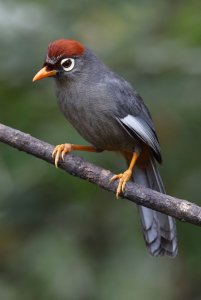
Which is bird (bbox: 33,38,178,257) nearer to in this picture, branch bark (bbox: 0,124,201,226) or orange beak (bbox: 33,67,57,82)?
orange beak (bbox: 33,67,57,82)

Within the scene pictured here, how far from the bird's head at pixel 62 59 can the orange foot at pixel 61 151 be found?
51 centimetres

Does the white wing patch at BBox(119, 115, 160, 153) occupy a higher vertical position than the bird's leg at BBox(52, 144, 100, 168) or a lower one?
higher

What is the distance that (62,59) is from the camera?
606cm

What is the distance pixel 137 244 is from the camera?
6.39 m

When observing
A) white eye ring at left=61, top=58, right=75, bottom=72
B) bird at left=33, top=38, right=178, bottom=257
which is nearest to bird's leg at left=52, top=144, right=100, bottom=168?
bird at left=33, top=38, right=178, bottom=257

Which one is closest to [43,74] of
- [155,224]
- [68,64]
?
[68,64]

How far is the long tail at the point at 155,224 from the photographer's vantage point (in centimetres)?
624

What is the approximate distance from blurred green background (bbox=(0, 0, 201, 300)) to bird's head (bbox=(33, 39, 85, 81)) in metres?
0.36

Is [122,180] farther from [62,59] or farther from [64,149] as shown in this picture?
[62,59]

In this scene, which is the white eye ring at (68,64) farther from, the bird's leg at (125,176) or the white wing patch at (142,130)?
the bird's leg at (125,176)

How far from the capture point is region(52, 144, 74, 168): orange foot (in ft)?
18.4

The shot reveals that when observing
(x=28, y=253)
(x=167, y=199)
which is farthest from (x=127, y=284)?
(x=167, y=199)

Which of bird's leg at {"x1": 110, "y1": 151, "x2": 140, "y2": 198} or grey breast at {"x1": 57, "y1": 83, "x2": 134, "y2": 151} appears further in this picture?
grey breast at {"x1": 57, "y1": 83, "x2": 134, "y2": 151}

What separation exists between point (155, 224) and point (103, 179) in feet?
3.30
